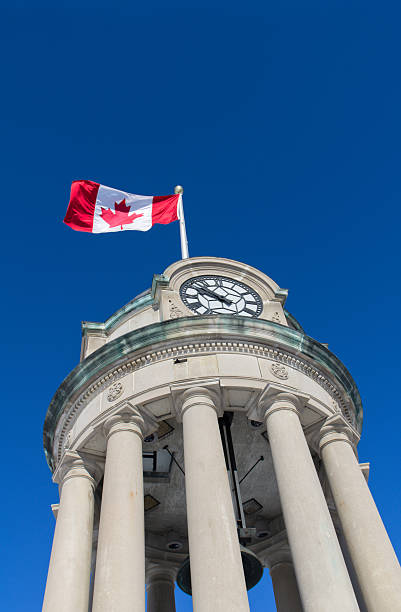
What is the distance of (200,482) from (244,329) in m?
6.39

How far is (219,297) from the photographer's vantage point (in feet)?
83.2

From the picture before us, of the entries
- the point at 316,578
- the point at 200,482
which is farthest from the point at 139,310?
the point at 316,578

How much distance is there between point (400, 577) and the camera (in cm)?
1727

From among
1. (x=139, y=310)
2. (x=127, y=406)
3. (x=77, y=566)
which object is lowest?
(x=77, y=566)

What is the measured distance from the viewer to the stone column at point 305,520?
15.0 m

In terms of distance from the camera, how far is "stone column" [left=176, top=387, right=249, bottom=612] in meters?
14.5

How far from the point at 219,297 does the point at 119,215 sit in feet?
27.7

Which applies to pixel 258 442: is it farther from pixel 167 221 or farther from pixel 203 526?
pixel 167 221

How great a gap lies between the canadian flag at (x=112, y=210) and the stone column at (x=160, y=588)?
15081 mm

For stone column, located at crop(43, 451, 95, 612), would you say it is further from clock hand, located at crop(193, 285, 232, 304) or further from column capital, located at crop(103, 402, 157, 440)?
clock hand, located at crop(193, 285, 232, 304)

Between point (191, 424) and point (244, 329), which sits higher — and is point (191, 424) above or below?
below

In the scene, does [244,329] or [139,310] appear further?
[139,310]

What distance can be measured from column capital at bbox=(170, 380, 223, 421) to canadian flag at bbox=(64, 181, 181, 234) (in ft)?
40.1

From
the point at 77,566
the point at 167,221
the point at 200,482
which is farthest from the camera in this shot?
the point at 167,221
